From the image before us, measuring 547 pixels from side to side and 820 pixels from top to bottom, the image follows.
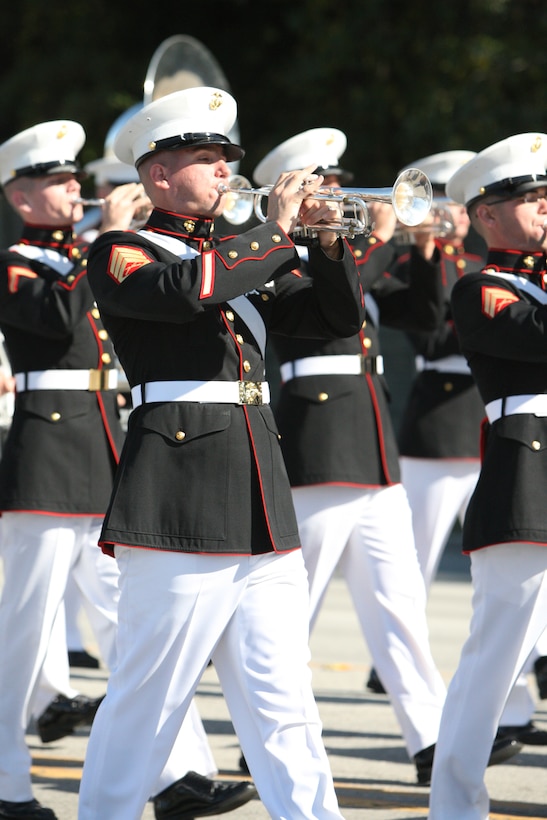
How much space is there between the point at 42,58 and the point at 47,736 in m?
10.7

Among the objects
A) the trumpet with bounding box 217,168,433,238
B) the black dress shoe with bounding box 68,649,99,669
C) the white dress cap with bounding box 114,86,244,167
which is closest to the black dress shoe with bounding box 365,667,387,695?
the black dress shoe with bounding box 68,649,99,669

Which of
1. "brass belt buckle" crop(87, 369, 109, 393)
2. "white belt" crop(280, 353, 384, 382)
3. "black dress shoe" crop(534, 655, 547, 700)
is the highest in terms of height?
"white belt" crop(280, 353, 384, 382)

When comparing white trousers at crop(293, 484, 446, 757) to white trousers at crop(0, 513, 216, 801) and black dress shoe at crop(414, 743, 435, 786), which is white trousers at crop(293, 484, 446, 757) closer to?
black dress shoe at crop(414, 743, 435, 786)

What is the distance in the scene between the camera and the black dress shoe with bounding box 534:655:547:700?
608cm

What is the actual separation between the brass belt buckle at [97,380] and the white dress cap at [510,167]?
156cm

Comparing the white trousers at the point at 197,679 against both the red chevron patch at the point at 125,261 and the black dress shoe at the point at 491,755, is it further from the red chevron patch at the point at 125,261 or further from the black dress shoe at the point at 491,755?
the black dress shoe at the point at 491,755

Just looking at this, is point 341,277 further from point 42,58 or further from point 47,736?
point 42,58

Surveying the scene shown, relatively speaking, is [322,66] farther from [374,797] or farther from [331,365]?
[374,797]

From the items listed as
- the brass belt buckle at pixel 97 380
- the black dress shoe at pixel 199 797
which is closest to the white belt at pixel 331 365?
the brass belt buckle at pixel 97 380

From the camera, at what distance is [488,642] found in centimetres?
429

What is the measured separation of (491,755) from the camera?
517cm

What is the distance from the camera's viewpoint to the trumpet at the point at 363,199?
4129 mm

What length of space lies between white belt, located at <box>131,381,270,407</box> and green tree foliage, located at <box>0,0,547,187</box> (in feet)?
30.5

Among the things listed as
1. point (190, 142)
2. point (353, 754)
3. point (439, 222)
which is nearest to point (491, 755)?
point (353, 754)
